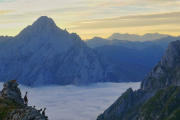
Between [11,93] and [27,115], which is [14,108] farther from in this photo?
[27,115]

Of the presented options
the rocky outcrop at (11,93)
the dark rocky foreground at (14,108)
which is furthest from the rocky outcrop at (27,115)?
the rocky outcrop at (11,93)

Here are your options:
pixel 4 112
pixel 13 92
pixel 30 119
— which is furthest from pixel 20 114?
pixel 13 92

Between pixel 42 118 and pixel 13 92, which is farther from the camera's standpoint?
pixel 13 92

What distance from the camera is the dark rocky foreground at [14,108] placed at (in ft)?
135

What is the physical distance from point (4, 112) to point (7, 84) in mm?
20965

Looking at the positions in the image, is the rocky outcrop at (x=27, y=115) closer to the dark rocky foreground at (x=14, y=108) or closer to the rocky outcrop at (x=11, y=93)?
the dark rocky foreground at (x=14, y=108)

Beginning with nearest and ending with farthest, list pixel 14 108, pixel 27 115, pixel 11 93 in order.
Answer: pixel 27 115 → pixel 14 108 → pixel 11 93

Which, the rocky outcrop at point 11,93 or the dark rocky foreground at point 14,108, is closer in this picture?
the dark rocky foreground at point 14,108

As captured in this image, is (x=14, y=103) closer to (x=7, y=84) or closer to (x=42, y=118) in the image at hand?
(x=7, y=84)

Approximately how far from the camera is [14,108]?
189ft

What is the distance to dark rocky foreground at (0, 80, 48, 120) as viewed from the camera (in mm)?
41253

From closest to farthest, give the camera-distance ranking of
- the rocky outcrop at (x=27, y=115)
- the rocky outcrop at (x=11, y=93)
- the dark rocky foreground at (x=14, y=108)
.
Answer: the rocky outcrop at (x=27, y=115) → the dark rocky foreground at (x=14, y=108) → the rocky outcrop at (x=11, y=93)

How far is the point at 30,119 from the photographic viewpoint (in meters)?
40.1

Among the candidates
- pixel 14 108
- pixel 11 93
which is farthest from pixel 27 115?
pixel 11 93
